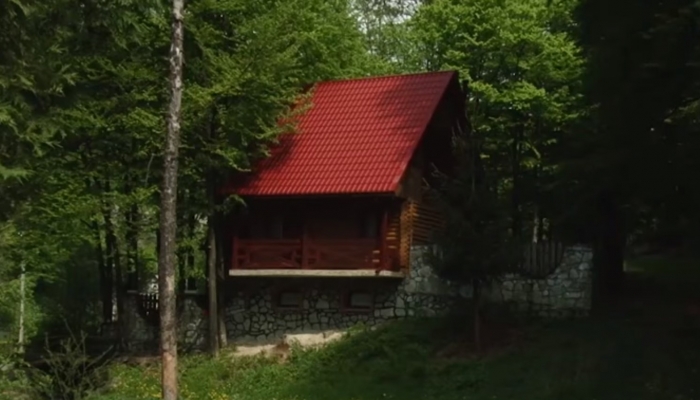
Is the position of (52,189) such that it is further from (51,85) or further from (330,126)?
(51,85)

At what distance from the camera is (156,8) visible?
1709 cm

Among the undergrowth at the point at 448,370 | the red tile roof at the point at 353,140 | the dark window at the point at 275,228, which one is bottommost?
the undergrowth at the point at 448,370

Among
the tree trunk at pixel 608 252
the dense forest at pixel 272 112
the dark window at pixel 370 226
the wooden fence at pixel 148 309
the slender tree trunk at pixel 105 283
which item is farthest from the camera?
the slender tree trunk at pixel 105 283

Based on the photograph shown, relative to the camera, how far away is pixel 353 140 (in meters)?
28.3

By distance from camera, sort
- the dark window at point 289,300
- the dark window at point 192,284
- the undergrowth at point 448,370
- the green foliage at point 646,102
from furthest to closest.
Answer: the dark window at point 192,284
the dark window at point 289,300
the undergrowth at point 448,370
the green foliage at point 646,102

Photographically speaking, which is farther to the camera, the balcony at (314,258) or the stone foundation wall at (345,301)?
the balcony at (314,258)

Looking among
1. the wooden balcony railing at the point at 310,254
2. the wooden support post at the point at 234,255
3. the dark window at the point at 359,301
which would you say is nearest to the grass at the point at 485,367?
the dark window at the point at 359,301

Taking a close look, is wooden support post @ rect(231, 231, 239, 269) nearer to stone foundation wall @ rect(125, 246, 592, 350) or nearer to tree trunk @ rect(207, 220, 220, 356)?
tree trunk @ rect(207, 220, 220, 356)

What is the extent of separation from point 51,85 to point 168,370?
5.18 metres

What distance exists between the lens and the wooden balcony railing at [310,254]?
26.3 meters

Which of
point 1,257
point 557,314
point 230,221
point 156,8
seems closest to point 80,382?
point 1,257

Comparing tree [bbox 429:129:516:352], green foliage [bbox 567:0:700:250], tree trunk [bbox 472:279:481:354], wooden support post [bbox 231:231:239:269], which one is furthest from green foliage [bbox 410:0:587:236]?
green foliage [bbox 567:0:700:250]

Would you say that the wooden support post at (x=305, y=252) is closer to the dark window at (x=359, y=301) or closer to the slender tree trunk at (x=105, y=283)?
the dark window at (x=359, y=301)

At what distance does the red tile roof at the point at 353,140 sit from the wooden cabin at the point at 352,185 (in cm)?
3
